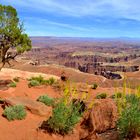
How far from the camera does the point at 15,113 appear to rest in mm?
13641

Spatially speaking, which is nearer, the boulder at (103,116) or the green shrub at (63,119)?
the boulder at (103,116)

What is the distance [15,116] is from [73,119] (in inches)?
137

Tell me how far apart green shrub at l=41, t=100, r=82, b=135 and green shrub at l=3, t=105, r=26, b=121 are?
223 cm

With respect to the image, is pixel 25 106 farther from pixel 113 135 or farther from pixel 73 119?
pixel 113 135

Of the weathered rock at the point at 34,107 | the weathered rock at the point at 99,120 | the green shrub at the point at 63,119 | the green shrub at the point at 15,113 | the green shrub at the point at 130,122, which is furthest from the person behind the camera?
the weathered rock at the point at 34,107

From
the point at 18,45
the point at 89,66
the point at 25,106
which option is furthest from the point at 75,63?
the point at 25,106

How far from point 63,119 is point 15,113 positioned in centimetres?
347

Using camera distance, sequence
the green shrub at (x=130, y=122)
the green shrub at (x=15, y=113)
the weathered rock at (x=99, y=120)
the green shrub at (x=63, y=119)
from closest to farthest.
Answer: the green shrub at (x=130, y=122), the weathered rock at (x=99, y=120), the green shrub at (x=63, y=119), the green shrub at (x=15, y=113)

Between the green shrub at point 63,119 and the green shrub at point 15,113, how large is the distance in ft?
7.33

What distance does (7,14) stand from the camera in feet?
86.6

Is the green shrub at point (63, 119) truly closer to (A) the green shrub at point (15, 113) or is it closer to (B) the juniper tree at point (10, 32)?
(A) the green shrub at point (15, 113)

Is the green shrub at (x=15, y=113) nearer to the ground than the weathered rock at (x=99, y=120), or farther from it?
nearer to the ground

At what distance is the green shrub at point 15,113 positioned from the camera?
530 inches

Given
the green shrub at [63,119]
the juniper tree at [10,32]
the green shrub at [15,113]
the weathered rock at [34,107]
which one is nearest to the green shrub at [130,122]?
the green shrub at [63,119]
